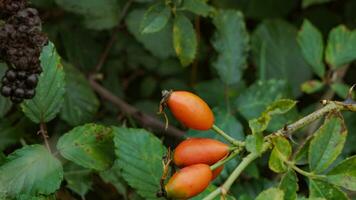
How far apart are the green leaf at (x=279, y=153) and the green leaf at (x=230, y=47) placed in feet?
2.54

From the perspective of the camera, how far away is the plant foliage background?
155 centimetres

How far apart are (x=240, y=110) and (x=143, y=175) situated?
58cm

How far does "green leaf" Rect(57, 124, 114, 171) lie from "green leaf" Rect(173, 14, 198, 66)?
40cm

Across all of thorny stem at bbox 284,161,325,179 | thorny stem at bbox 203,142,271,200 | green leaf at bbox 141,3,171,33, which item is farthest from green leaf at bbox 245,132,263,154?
green leaf at bbox 141,3,171,33

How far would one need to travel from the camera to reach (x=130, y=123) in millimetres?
2260

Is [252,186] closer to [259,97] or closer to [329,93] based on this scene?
[259,97]

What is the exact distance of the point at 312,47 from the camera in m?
2.25

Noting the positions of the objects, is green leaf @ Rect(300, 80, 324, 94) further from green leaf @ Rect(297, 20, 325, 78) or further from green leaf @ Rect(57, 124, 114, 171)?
green leaf @ Rect(57, 124, 114, 171)

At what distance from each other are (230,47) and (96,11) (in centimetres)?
46

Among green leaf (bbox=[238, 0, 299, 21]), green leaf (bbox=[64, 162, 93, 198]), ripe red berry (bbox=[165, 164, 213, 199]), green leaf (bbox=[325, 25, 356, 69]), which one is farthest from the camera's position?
green leaf (bbox=[238, 0, 299, 21])

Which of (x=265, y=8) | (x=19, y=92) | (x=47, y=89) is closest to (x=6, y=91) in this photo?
(x=19, y=92)

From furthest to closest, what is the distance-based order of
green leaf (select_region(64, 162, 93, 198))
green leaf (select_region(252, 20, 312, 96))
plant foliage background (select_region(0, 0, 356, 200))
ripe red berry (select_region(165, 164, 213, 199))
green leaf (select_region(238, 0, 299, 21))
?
green leaf (select_region(238, 0, 299, 21)) → green leaf (select_region(252, 20, 312, 96)) → green leaf (select_region(64, 162, 93, 198)) → plant foliage background (select_region(0, 0, 356, 200)) → ripe red berry (select_region(165, 164, 213, 199))

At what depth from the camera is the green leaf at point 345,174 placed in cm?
148

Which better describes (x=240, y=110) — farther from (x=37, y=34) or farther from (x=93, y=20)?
(x=37, y=34)
